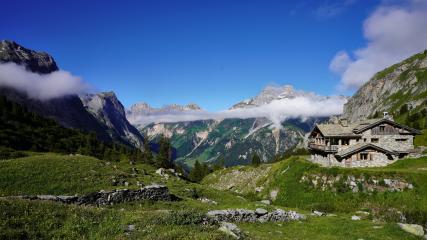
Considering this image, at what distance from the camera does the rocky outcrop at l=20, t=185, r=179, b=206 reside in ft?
121

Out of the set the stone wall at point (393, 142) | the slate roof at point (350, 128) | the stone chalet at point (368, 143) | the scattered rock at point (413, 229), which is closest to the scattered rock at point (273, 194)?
the stone chalet at point (368, 143)

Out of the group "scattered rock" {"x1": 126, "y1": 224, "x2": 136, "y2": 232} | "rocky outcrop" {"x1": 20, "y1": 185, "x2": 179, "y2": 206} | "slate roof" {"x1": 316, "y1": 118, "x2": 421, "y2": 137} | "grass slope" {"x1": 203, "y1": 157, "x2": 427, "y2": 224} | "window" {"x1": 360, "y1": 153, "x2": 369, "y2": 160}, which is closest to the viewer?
"scattered rock" {"x1": 126, "y1": 224, "x2": 136, "y2": 232}

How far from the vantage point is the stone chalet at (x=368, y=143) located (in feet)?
276

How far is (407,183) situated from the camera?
65500mm

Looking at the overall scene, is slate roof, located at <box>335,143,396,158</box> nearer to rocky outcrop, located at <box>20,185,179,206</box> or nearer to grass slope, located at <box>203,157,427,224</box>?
grass slope, located at <box>203,157,427,224</box>

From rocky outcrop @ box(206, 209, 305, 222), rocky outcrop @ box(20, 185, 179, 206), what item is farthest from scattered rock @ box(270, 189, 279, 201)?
Result: rocky outcrop @ box(206, 209, 305, 222)

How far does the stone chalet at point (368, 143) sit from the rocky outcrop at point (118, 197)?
52362 mm

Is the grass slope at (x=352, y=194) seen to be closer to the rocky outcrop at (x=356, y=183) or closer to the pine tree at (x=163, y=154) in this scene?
the rocky outcrop at (x=356, y=183)

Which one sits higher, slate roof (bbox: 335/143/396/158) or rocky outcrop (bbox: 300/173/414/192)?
slate roof (bbox: 335/143/396/158)

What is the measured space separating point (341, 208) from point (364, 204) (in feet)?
13.8

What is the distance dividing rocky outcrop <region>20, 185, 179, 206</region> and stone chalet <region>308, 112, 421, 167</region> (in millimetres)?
52362

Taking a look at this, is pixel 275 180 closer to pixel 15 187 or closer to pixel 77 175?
pixel 77 175

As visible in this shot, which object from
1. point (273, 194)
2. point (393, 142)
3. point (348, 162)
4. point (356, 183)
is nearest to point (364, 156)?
point (348, 162)

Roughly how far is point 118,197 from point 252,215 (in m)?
15.8
